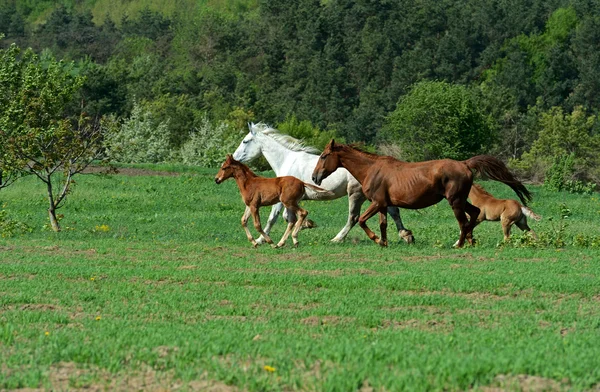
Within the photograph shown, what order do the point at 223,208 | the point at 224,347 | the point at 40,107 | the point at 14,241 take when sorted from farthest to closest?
1. the point at 223,208
2. the point at 40,107
3. the point at 14,241
4. the point at 224,347

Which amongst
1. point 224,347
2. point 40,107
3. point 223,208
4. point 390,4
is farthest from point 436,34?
point 224,347

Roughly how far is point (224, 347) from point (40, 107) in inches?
712

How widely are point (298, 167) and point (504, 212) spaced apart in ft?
14.2

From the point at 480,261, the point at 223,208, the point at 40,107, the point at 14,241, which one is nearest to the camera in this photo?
the point at 480,261

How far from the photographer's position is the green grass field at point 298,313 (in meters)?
8.41

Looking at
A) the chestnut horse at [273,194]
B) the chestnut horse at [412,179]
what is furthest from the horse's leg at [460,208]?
the chestnut horse at [273,194]

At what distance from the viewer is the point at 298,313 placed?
38.4ft

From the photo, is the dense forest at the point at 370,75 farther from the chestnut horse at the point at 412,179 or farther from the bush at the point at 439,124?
the chestnut horse at the point at 412,179

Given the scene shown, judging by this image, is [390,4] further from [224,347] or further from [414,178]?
[224,347]

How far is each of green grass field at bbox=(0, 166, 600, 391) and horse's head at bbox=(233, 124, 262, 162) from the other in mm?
1772

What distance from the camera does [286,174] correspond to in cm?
2184

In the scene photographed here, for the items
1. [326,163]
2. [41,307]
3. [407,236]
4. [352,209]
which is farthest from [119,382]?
[352,209]

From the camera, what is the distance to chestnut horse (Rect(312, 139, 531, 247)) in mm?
A: 18844

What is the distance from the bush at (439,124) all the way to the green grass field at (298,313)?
39.3 meters
